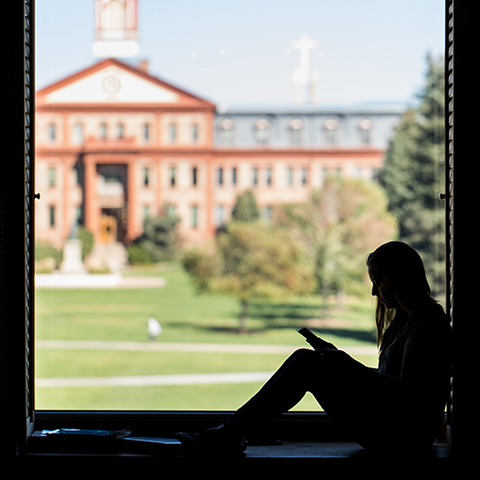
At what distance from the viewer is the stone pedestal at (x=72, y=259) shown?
19.6 metres

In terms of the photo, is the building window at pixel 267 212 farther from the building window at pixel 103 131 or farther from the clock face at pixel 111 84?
the clock face at pixel 111 84

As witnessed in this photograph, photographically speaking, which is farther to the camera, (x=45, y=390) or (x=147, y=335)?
(x=147, y=335)

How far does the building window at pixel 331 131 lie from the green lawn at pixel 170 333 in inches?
195

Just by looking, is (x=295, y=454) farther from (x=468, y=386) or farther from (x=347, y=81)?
(x=347, y=81)

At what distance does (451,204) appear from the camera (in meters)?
1.47

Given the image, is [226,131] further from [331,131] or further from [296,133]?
[331,131]

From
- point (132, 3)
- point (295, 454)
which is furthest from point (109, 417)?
point (132, 3)

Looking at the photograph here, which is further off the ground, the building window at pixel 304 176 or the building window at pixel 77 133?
the building window at pixel 77 133

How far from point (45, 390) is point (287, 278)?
8.27 metres

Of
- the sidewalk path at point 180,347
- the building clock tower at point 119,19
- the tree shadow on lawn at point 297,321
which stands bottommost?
the sidewalk path at point 180,347

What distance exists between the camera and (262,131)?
18859 millimetres

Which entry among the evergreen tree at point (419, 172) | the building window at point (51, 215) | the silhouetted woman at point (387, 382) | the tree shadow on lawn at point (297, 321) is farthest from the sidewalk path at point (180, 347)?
the silhouetted woman at point (387, 382)

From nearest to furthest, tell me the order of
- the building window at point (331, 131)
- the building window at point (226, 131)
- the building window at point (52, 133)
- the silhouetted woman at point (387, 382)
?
the silhouetted woman at point (387, 382), the building window at point (226, 131), the building window at point (52, 133), the building window at point (331, 131)

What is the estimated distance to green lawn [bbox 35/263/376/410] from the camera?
18627 mm
